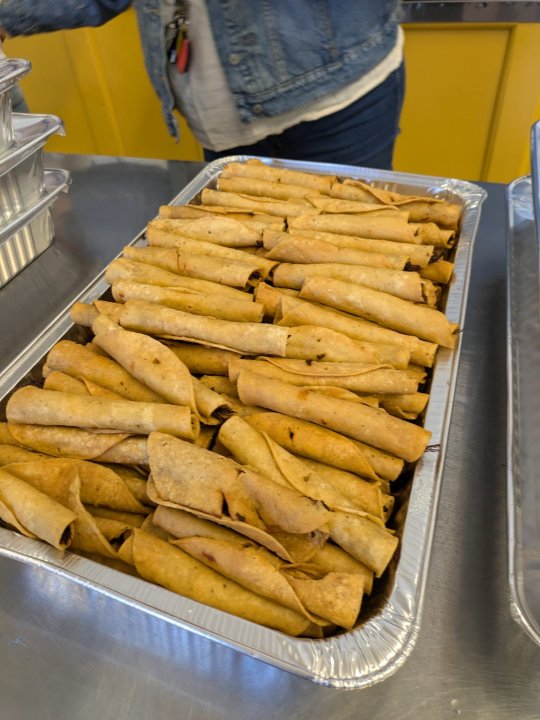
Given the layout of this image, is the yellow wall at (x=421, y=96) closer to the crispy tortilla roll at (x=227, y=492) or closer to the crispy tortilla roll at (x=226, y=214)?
the crispy tortilla roll at (x=226, y=214)

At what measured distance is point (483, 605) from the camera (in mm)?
979

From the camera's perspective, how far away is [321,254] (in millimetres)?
1443

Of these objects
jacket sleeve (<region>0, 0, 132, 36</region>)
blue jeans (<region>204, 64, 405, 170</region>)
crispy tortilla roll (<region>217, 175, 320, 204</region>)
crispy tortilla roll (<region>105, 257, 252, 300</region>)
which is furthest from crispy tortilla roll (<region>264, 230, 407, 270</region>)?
jacket sleeve (<region>0, 0, 132, 36</region>)

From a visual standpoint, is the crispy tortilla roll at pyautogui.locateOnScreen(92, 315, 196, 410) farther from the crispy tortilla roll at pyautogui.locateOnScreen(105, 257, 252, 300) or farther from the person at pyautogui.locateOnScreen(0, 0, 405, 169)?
the person at pyautogui.locateOnScreen(0, 0, 405, 169)

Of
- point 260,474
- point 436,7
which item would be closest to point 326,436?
point 260,474

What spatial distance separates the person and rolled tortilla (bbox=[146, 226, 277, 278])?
0.61 metres

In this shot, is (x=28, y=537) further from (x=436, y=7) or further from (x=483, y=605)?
(x=436, y=7)

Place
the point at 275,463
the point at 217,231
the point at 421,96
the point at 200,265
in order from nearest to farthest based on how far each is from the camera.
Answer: the point at 275,463 < the point at 200,265 < the point at 217,231 < the point at 421,96

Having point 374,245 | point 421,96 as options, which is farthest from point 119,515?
point 421,96

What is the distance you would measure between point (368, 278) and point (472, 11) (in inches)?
82.0

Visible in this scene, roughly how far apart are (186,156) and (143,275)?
8.39 feet

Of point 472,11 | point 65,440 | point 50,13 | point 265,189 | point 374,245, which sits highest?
point 50,13

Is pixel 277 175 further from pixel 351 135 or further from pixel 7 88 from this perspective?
pixel 7 88

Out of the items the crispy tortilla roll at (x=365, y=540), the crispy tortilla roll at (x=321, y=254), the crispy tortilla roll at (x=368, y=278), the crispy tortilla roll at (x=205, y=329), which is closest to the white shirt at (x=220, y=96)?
the crispy tortilla roll at (x=321, y=254)
